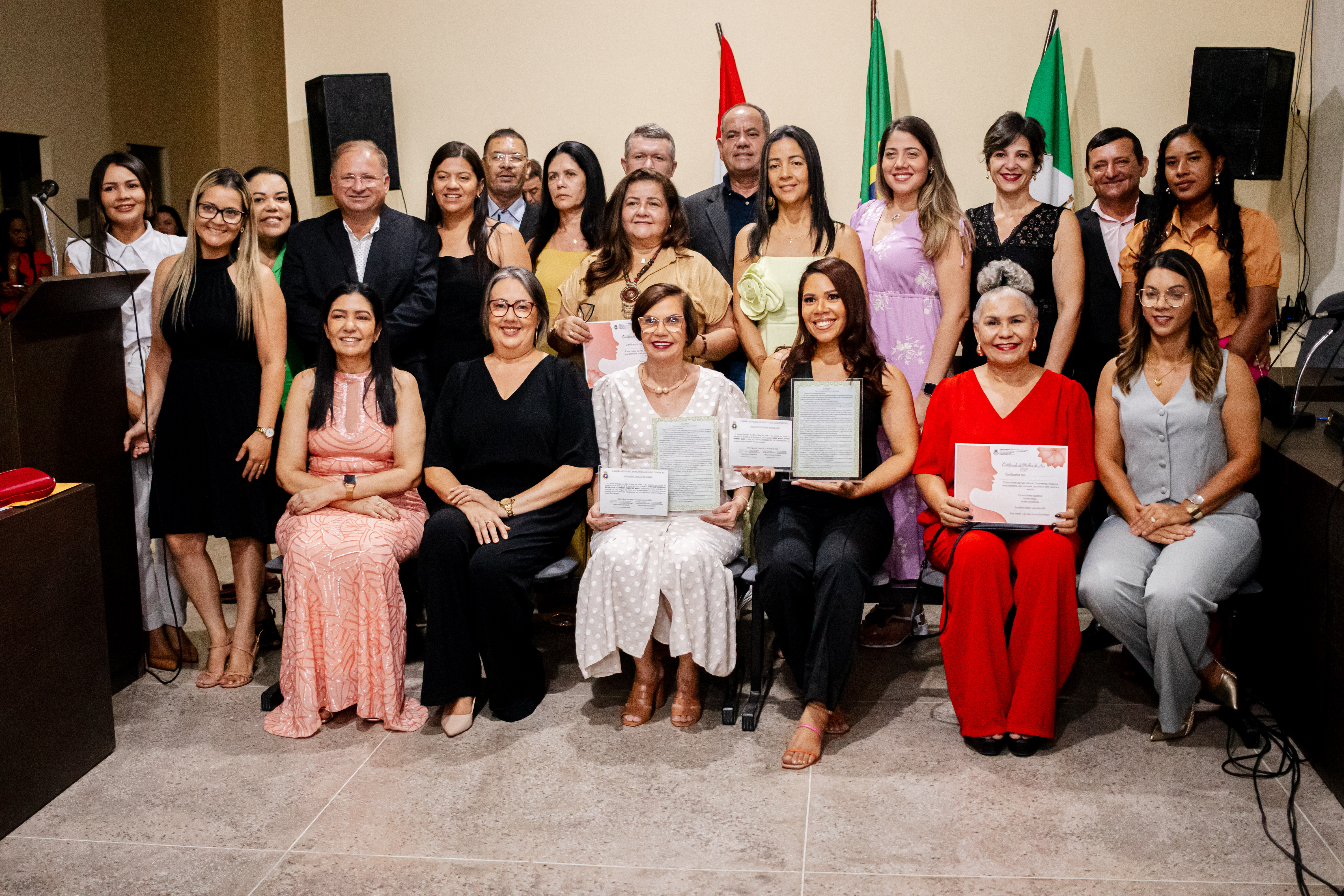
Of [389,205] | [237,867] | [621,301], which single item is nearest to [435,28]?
[389,205]

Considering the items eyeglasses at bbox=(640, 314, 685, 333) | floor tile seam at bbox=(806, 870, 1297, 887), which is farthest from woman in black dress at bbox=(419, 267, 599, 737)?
floor tile seam at bbox=(806, 870, 1297, 887)

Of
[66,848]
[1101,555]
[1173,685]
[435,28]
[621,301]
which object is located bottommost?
[66,848]

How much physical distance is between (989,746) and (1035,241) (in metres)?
1.84

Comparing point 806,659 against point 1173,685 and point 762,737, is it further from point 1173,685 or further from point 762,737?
point 1173,685

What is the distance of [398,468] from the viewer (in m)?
3.86

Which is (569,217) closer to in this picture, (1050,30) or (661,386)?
(661,386)

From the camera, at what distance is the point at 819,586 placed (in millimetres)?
3428

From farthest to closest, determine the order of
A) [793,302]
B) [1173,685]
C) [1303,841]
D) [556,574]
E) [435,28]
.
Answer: [435,28]
[793,302]
[556,574]
[1173,685]
[1303,841]

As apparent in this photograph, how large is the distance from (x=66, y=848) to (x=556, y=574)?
154 cm

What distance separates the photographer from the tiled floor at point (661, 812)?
2693mm

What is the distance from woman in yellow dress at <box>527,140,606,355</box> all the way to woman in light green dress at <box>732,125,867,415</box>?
66cm

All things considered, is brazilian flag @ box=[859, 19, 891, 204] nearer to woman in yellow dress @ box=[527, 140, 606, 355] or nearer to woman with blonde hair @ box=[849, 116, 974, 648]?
woman with blonde hair @ box=[849, 116, 974, 648]

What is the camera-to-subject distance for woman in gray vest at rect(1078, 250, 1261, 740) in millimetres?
3305

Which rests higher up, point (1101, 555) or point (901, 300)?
point (901, 300)
